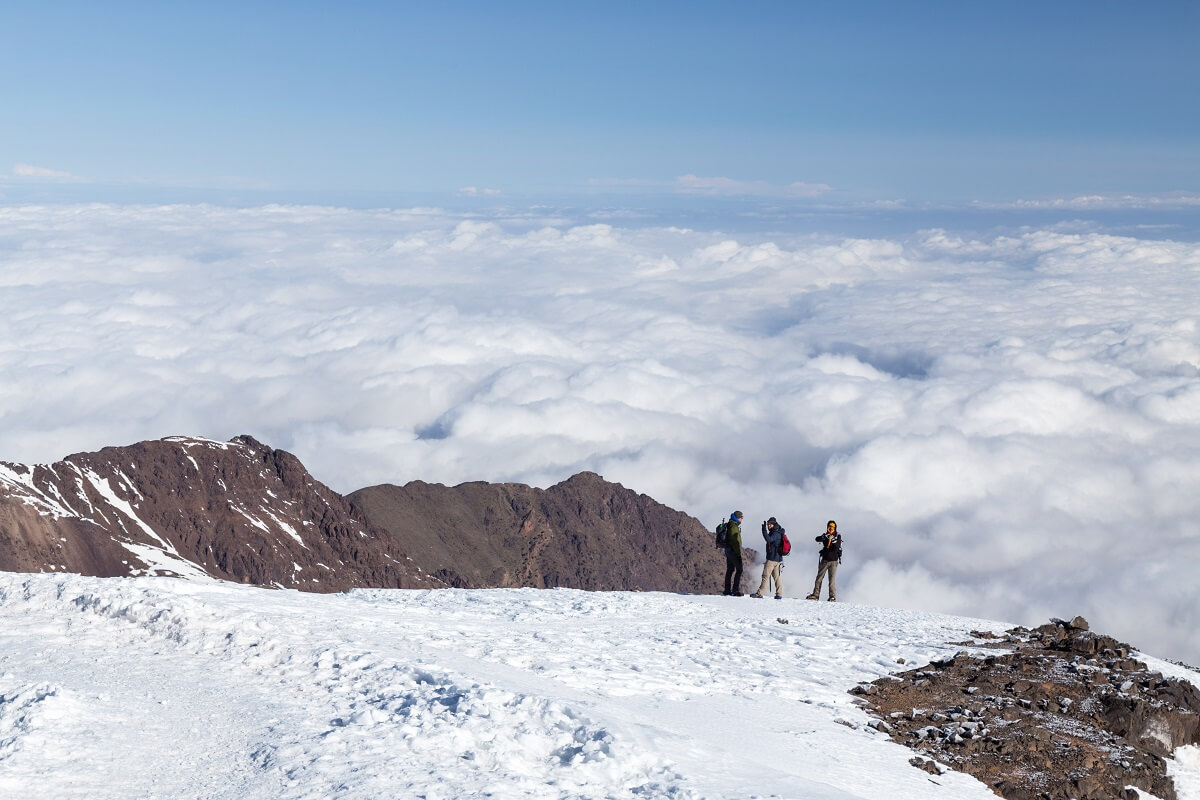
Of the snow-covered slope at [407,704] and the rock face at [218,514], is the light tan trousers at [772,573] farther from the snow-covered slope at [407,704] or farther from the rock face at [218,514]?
the rock face at [218,514]

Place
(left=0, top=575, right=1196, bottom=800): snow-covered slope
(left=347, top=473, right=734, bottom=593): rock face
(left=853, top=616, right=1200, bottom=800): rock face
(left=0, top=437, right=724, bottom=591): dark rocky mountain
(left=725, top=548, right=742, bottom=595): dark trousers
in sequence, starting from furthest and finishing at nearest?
(left=347, top=473, right=734, bottom=593): rock face, (left=0, top=437, right=724, bottom=591): dark rocky mountain, (left=725, top=548, right=742, bottom=595): dark trousers, (left=853, top=616, right=1200, bottom=800): rock face, (left=0, top=575, right=1196, bottom=800): snow-covered slope

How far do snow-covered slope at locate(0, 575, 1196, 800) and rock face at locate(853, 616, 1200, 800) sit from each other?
0.64 m

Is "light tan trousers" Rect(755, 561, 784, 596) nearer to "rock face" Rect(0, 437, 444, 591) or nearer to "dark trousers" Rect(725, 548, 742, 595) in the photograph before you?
"dark trousers" Rect(725, 548, 742, 595)

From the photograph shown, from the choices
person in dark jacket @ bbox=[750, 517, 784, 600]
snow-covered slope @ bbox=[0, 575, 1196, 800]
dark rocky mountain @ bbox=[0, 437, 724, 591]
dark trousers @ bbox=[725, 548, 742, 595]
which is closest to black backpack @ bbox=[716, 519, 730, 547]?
dark trousers @ bbox=[725, 548, 742, 595]

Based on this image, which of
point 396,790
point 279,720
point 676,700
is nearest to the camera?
point 396,790

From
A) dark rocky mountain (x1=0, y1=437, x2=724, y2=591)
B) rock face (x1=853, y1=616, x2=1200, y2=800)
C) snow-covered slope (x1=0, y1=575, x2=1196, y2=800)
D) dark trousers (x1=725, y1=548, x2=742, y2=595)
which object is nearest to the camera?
snow-covered slope (x1=0, y1=575, x2=1196, y2=800)

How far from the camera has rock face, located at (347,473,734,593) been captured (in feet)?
→ 530

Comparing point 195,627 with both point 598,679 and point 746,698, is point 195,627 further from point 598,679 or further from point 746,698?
point 746,698

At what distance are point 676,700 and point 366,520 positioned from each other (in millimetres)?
139781

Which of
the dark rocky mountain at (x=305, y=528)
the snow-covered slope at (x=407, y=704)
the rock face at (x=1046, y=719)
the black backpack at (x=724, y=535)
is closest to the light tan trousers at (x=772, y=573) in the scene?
the black backpack at (x=724, y=535)

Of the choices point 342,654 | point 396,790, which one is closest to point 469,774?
point 396,790

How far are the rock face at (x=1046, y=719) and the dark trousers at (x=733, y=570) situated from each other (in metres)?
8.15

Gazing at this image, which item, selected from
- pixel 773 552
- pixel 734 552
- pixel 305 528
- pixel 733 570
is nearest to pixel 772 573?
pixel 773 552

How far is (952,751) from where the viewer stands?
1238cm
